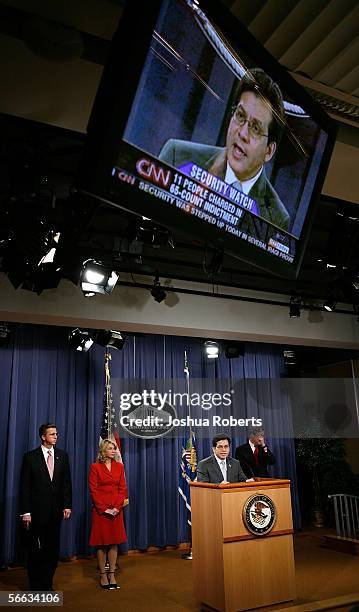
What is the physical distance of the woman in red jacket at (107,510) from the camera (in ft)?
17.7

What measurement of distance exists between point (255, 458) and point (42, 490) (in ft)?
11.0

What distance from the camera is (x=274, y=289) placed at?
700cm

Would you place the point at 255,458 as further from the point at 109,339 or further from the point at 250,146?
the point at 250,146

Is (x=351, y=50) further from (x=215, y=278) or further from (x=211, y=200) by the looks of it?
(x=215, y=278)

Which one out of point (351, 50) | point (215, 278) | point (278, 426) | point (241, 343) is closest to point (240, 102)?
point (351, 50)

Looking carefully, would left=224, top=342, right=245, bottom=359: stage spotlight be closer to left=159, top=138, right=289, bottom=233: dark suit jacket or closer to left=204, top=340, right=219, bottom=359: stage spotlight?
left=204, top=340, right=219, bottom=359: stage spotlight

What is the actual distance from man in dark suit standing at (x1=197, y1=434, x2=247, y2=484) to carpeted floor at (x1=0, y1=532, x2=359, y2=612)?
109cm

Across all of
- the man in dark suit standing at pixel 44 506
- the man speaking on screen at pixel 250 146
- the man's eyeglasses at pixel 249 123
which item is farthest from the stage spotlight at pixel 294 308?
the man's eyeglasses at pixel 249 123

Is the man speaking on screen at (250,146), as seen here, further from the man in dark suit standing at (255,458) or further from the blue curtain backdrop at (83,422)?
the blue curtain backdrop at (83,422)

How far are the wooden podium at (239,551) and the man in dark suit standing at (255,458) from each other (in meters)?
2.74

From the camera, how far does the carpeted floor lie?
4812 mm

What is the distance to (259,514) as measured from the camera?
4336 mm

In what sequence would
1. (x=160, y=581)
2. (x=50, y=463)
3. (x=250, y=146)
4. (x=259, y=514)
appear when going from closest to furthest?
(x=250, y=146)
(x=259, y=514)
(x=50, y=463)
(x=160, y=581)

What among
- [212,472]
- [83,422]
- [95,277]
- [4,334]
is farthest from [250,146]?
[83,422]
